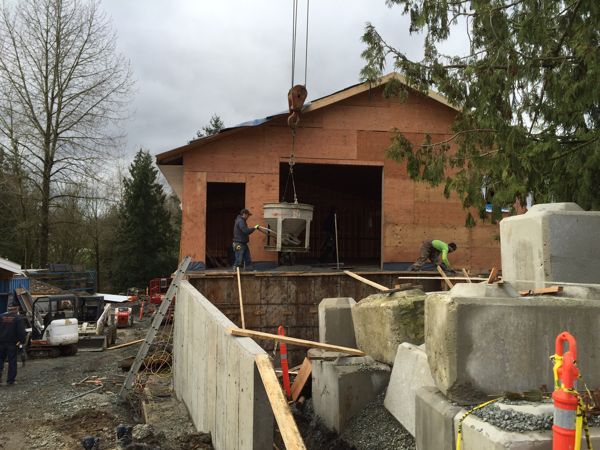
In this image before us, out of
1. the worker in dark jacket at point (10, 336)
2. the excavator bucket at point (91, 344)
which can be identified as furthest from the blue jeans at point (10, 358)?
the excavator bucket at point (91, 344)

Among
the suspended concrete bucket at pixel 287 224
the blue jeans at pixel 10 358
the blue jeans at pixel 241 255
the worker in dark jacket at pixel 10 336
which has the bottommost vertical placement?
the blue jeans at pixel 10 358

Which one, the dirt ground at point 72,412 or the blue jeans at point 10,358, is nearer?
the dirt ground at point 72,412

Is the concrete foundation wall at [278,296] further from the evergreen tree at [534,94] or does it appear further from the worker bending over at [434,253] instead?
the evergreen tree at [534,94]

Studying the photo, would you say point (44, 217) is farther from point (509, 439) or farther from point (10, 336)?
point (509, 439)

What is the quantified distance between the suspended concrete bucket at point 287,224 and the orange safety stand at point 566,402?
12.0 metres

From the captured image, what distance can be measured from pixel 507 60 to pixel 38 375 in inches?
513

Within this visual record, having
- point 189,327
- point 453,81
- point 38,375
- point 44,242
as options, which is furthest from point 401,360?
point 44,242

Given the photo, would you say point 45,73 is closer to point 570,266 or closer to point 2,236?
point 2,236

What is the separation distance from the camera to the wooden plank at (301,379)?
808 cm

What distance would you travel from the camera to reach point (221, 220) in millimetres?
25234

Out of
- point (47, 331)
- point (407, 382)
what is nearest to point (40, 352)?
Result: point (47, 331)

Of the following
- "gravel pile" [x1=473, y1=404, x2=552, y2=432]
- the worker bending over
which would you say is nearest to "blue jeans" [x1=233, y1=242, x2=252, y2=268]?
the worker bending over

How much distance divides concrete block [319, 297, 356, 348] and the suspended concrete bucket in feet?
21.9

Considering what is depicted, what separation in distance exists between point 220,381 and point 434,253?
1065 cm
